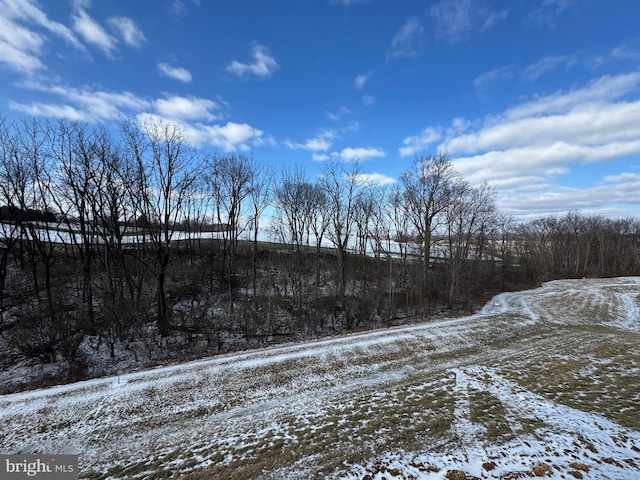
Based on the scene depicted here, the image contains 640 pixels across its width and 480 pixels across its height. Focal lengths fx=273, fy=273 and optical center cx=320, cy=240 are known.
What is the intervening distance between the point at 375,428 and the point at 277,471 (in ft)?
6.44

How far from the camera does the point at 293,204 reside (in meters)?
25.6

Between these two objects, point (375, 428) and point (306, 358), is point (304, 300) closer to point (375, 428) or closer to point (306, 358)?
point (306, 358)

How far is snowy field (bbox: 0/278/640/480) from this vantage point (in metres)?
4.11

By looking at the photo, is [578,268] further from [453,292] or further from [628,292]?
[453,292]

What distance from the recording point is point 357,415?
18.5 feet

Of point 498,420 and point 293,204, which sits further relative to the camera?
point 293,204

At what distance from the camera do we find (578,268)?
4775cm

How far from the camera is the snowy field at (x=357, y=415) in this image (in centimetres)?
411

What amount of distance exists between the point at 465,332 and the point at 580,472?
879cm

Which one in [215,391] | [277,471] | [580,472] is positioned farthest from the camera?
[215,391]

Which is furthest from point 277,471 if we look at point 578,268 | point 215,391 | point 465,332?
point 578,268

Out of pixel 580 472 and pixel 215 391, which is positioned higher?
pixel 580 472

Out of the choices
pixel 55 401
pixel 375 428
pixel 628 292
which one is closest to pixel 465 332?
pixel 375 428

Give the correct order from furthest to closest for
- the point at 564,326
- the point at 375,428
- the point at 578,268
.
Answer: the point at 578,268, the point at 564,326, the point at 375,428
